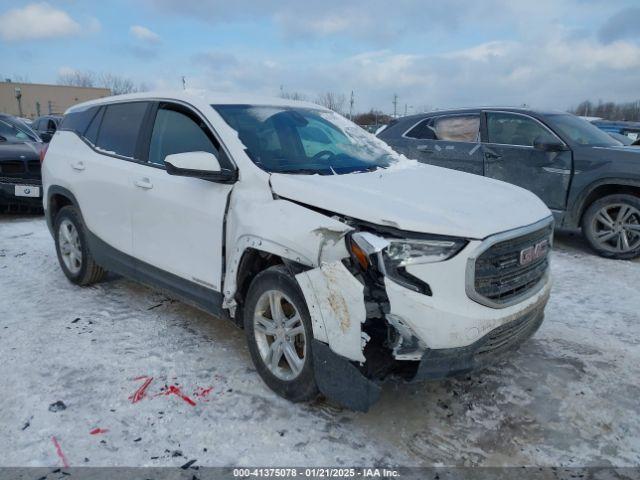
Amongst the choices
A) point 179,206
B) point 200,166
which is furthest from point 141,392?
point 200,166

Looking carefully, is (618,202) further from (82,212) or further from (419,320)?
(82,212)

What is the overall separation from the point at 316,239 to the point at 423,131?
210 inches

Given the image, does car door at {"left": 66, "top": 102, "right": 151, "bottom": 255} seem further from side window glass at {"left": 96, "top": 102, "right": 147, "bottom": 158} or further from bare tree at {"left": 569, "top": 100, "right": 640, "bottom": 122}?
bare tree at {"left": 569, "top": 100, "right": 640, "bottom": 122}

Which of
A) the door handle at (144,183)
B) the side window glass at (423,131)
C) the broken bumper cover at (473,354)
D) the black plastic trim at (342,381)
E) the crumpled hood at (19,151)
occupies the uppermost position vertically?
the side window glass at (423,131)

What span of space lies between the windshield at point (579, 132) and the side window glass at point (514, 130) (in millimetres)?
188

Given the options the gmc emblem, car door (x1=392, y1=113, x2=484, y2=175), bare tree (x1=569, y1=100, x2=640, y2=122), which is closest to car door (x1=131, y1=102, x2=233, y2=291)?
the gmc emblem

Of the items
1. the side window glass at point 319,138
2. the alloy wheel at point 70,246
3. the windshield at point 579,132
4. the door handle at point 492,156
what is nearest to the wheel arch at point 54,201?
the alloy wheel at point 70,246

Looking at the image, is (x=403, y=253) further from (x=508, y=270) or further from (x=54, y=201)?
(x=54, y=201)

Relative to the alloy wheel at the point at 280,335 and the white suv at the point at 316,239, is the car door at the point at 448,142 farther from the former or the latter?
the alloy wheel at the point at 280,335

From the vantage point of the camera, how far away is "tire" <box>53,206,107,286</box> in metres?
4.75

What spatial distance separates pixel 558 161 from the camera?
6418mm

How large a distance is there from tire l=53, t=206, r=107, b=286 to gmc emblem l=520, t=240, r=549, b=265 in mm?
3726

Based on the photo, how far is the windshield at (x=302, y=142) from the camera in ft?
10.9

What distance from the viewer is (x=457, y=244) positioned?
2518 millimetres
